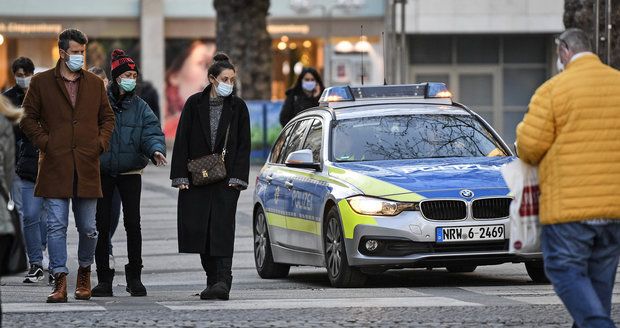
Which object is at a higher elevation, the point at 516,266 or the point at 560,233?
the point at 560,233

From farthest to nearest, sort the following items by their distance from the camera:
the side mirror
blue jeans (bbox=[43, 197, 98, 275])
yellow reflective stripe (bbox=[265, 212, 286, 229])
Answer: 1. yellow reflective stripe (bbox=[265, 212, 286, 229])
2. the side mirror
3. blue jeans (bbox=[43, 197, 98, 275])

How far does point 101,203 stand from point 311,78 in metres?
8.57

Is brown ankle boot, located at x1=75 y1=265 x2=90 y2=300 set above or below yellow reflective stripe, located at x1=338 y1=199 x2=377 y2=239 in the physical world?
below

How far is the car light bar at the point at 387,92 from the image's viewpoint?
15.4 meters

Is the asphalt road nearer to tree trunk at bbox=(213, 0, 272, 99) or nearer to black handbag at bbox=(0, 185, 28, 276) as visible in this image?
black handbag at bbox=(0, 185, 28, 276)

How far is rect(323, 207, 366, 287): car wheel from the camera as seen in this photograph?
13586mm

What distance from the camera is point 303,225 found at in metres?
14.5

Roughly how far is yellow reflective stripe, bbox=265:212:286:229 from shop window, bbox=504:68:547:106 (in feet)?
119

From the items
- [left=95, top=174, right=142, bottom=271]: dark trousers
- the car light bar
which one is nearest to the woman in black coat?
[left=95, top=174, right=142, bottom=271]: dark trousers

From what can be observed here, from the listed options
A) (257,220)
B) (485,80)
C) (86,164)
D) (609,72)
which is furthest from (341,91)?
(485,80)

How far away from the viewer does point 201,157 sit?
1261cm

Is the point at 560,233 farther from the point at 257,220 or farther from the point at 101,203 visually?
the point at 257,220

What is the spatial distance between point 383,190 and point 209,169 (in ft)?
4.91

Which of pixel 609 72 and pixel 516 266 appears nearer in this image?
pixel 609 72
